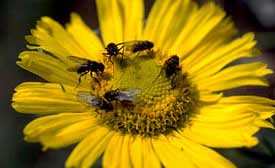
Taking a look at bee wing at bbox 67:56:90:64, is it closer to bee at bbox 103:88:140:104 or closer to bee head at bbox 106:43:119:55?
bee head at bbox 106:43:119:55

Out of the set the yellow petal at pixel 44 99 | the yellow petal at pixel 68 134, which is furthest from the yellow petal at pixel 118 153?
the yellow petal at pixel 44 99

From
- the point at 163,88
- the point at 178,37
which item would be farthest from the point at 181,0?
the point at 163,88

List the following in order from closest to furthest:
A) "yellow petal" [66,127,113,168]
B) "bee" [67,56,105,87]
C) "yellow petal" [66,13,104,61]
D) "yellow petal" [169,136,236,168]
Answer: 1. "yellow petal" [66,127,113,168]
2. "yellow petal" [169,136,236,168]
3. "bee" [67,56,105,87]
4. "yellow petal" [66,13,104,61]

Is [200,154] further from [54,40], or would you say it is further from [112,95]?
[54,40]

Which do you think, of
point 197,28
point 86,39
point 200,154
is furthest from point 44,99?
point 197,28

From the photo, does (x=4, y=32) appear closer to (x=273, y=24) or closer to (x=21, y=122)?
(x=21, y=122)

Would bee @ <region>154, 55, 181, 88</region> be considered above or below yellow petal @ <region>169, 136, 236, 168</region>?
above

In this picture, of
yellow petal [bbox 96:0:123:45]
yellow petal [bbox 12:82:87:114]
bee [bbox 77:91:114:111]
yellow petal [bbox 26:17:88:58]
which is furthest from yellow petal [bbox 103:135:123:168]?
yellow petal [bbox 96:0:123:45]
